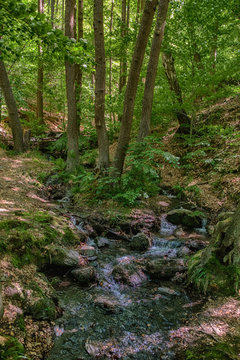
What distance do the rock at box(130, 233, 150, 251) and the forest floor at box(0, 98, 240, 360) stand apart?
1660 millimetres

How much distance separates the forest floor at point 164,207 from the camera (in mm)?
2678

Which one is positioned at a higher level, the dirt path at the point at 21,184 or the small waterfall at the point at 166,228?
the dirt path at the point at 21,184

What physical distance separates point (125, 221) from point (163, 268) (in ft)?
7.27

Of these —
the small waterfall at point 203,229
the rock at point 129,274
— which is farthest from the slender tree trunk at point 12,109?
the rock at point 129,274

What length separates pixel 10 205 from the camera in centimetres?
570

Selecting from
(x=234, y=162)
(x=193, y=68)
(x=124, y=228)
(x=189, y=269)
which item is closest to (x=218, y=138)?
(x=234, y=162)

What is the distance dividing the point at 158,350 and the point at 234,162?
689 centimetres

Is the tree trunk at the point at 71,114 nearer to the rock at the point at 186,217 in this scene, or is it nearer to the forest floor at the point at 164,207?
the forest floor at the point at 164,207

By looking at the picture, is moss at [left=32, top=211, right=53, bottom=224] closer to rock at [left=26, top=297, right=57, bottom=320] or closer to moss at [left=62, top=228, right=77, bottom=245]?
moss at [left=62, top=228, right=77, bottom=245]

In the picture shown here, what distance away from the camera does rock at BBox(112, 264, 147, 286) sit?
4.36m

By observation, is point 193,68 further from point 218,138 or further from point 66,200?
point 66,200

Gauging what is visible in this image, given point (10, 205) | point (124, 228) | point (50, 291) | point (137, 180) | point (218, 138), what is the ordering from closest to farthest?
1. point (50, 291)
2. point (10, 205)
3. point (124, 228)
4. point (137, 180)
5. point (218, 138)

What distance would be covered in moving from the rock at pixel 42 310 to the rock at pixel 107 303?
0.75 metres

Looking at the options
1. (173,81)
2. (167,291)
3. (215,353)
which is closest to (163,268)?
(167,291)
